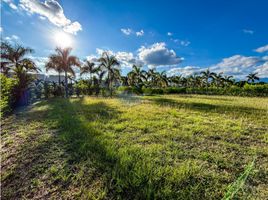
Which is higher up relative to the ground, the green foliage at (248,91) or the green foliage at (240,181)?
the green foliage at (240,181)

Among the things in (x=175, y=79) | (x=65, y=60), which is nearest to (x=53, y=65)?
(x=65, y=60)

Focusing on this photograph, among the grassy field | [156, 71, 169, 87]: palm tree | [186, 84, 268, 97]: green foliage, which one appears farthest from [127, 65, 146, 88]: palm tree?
the grassy field

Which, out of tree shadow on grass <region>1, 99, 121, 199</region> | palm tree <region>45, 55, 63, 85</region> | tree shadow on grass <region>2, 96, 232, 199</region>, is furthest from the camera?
palm tree <region>45, 55, 63, 85</region>

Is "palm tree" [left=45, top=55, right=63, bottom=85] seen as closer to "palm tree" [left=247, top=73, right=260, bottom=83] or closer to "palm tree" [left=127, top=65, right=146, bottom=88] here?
"palm tree" [left=127, top=65, right=146, bottom=88]

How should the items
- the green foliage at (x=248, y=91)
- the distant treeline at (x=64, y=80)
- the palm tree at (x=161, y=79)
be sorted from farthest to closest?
the palm tree at (x=161, y=79), the green foliage at (x=248, y=91), the distant treeline at (x=64, y=80)

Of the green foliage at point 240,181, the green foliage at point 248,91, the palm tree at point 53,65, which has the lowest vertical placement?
the green foliage at point 248,91

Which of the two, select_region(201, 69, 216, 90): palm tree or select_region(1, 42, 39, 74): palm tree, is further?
select_region(201, 69, 216, 90): palm tree

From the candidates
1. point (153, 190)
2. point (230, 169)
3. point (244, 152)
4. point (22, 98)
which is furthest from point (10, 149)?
point (22, 98)

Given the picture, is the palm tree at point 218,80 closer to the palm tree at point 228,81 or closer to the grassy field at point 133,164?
the palm tree at point 228,81

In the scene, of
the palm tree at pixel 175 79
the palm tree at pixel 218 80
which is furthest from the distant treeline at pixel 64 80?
the palm tree at pixel 218 80

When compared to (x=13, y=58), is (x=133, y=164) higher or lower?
lower

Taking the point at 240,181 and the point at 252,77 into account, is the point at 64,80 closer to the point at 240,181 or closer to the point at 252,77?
the point at 240,181

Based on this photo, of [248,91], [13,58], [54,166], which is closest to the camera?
[54,166]

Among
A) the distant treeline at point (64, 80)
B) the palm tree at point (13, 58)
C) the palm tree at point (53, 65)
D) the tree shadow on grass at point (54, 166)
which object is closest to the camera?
the tree shadow on grass at point (54, 166)
